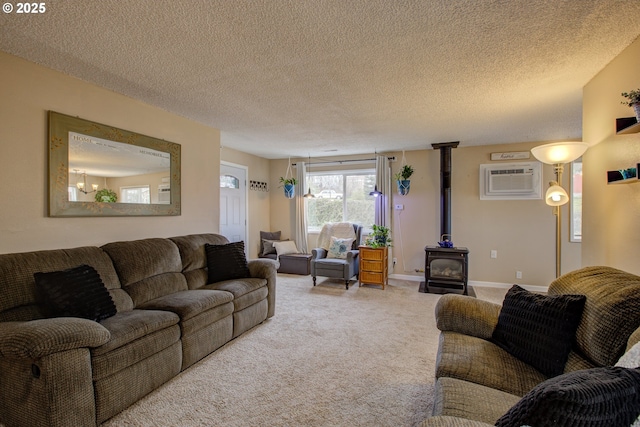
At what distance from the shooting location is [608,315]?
52.9 inches

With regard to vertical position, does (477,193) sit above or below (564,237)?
above

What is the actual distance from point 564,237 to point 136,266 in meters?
5.83

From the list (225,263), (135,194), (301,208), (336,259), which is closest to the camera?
(135,194)

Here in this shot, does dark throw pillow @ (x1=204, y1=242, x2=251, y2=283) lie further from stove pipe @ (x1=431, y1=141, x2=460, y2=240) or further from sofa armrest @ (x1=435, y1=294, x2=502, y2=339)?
stove pipe @ (x1=431, y1=141, x2=460, y2=240)

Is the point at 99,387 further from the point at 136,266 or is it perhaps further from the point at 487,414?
the point at 487,414

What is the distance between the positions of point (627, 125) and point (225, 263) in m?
3.52

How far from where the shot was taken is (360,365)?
8.09 ft

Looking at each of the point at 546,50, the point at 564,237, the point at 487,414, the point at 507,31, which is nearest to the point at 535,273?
the point at 564,237

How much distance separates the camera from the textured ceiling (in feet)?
5.61

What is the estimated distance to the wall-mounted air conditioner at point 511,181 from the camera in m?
4.80

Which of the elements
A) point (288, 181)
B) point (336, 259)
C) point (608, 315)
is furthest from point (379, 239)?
point (608, 315)

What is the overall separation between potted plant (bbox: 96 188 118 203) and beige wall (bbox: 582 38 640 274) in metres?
4.17

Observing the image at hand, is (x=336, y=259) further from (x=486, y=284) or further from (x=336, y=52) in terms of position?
(x=336, y=52)

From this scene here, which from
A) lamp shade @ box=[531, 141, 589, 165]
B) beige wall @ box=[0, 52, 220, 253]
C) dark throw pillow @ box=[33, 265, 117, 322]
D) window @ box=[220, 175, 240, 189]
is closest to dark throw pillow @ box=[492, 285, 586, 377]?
lamp shade @ box=[531, 141, 589, 165]
